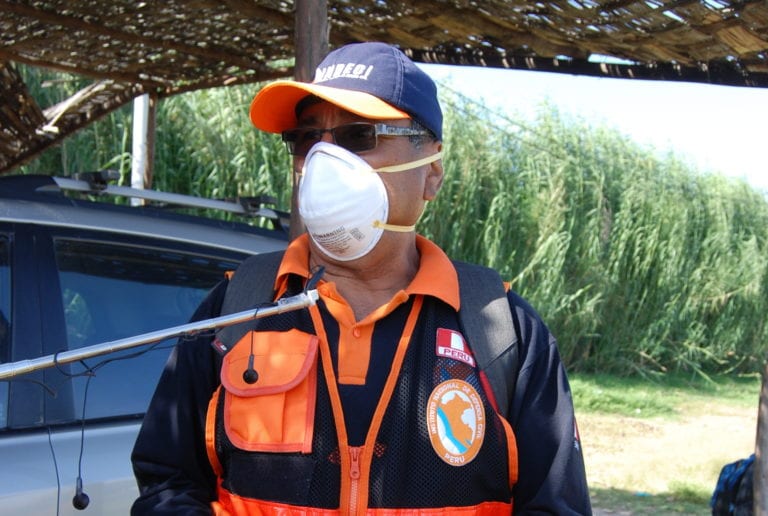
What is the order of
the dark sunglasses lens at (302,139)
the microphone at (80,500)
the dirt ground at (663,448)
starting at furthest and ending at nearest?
the dirt ground at (663,448) → the microphone at (80,500) → the dark sunglasses lens at (302,139)

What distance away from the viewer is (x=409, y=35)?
4.06 m

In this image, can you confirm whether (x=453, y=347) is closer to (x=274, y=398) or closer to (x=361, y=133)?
(x=274, y=398)

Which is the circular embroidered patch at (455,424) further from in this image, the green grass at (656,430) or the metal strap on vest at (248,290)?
the green grass at (656,430)

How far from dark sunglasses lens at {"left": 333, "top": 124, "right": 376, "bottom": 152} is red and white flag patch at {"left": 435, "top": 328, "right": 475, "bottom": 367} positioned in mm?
399

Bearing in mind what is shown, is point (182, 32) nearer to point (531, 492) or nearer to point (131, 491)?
point (131, 491)

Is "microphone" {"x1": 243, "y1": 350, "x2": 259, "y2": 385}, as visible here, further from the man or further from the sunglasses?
the sunglasses

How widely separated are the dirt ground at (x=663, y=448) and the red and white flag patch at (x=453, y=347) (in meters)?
4.46

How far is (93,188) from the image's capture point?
332cm

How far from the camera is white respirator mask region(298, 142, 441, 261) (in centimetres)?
180

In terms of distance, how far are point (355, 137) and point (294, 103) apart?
19cm

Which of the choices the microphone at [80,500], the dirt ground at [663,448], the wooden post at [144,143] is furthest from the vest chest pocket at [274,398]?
the dirt ground at [663,448]

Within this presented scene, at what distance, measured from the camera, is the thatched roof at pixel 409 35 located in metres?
3.50

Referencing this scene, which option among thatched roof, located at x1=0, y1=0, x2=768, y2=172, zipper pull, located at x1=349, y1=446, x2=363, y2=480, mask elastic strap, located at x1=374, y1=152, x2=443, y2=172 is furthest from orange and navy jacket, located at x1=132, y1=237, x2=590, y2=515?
thatched roof, located at x1=0, y1=0, x2=768, y2=172

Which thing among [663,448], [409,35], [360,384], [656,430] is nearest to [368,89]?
[360,384]
